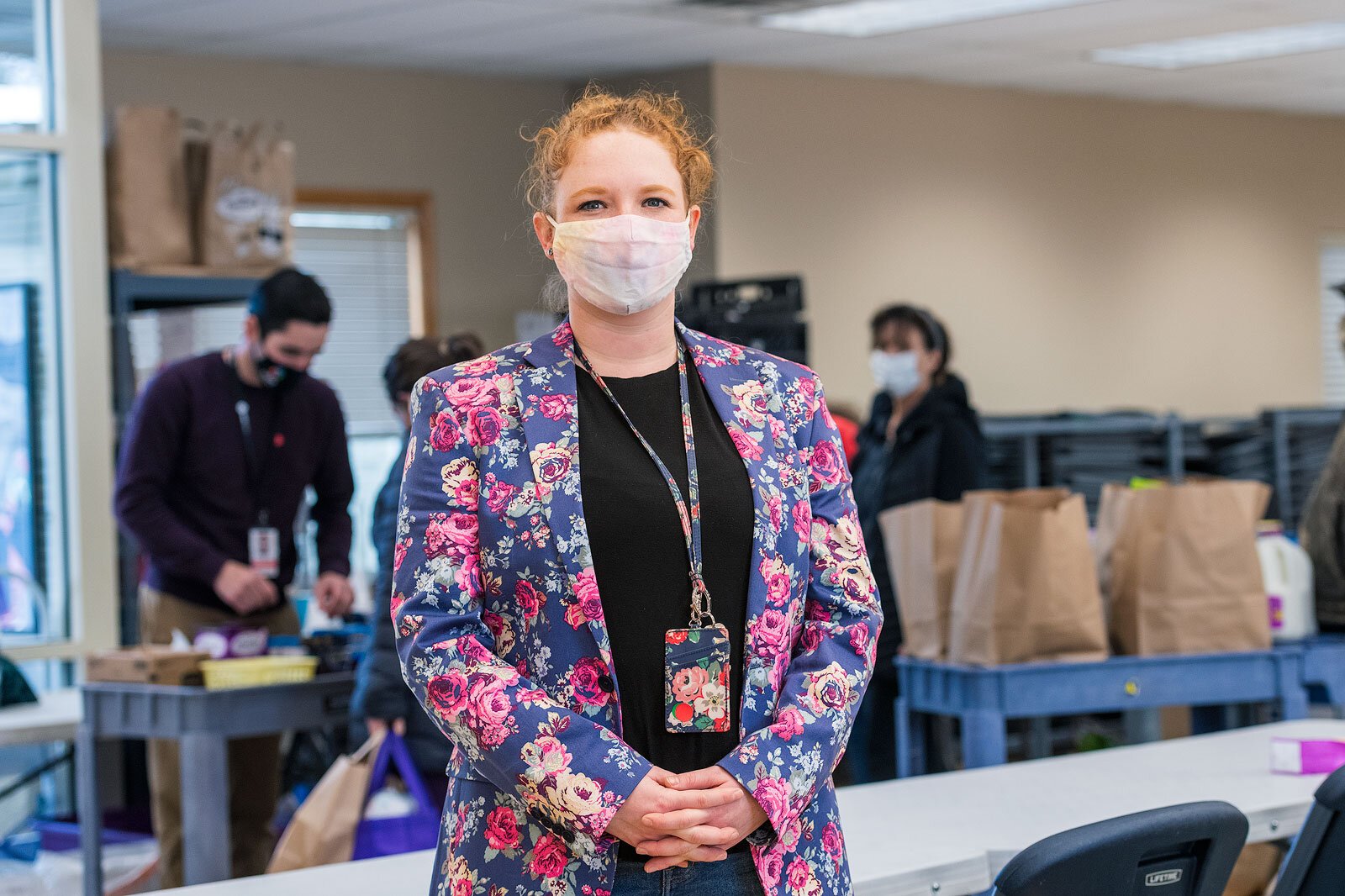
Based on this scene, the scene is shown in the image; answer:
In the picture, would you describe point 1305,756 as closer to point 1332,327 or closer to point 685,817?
point 685,817

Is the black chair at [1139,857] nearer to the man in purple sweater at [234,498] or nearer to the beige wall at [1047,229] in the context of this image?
the man in purple sweater at [234,498]

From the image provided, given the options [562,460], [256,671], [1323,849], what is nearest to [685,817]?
[562,460]

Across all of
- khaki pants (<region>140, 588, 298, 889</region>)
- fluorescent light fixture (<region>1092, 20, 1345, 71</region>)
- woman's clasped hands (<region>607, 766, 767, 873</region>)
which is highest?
fluorescent light fixture (<region>1092, 20, 1345, 71</region>)

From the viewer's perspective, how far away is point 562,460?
5.31 feet

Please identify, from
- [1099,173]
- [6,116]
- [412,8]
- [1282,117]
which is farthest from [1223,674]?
[1282,117]

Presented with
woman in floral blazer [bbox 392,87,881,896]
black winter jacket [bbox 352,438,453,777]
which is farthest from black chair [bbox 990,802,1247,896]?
black winter jacket [bbox 352,438,453,777]

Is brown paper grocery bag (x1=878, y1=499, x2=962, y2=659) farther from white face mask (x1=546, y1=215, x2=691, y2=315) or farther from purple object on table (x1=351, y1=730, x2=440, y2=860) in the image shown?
white face mask (x1=546, y1=215, x2=691, y2=315)

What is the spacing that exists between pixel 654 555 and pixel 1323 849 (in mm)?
989

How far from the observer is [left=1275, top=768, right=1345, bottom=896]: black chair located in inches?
77.8

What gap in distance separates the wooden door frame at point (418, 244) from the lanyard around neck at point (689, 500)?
19.2 ft

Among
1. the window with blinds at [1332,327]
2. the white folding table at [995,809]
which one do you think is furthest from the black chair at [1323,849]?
the window with blinds at [1332,327]

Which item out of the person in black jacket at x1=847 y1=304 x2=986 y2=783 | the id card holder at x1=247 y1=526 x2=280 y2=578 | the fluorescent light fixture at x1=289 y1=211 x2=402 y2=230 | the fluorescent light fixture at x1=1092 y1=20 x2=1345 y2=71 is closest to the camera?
the person in black jacket at x1=847 y1=304 x2=986 y2=783

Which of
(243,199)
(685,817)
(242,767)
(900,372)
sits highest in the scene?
(243,199)

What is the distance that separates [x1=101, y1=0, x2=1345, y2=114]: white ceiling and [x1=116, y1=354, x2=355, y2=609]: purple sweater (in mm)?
2408
